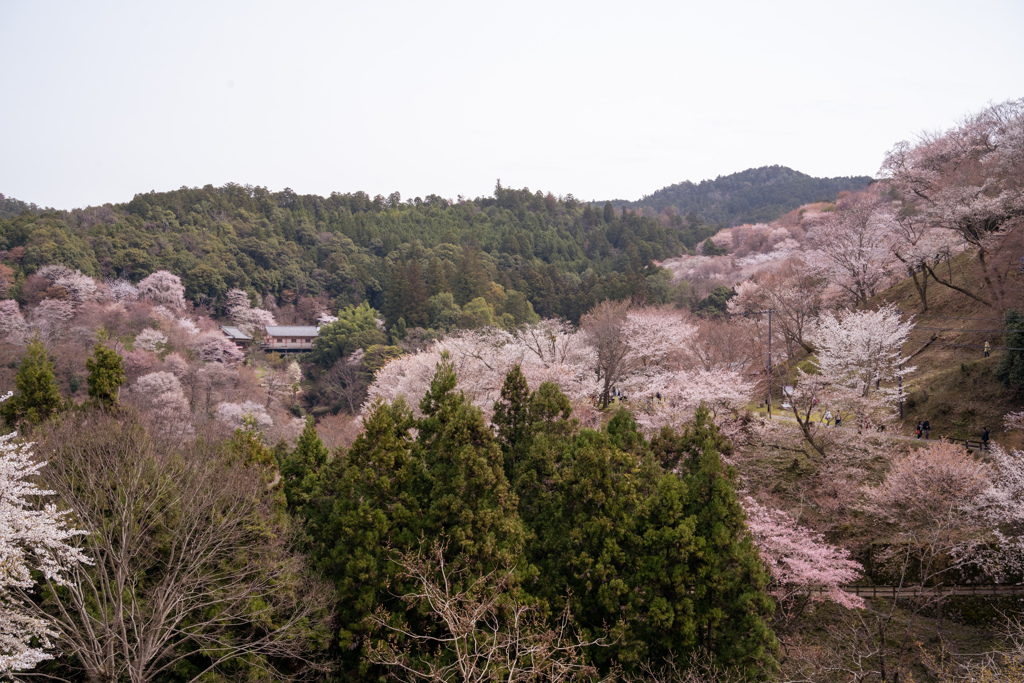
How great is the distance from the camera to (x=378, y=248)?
60.5 m

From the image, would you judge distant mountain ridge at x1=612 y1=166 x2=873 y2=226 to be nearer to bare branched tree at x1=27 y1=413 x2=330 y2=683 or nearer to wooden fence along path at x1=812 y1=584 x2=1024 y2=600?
wooden fence along path at x1=812 y1=584 x2=1024 y2=600

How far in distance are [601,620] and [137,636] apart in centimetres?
648

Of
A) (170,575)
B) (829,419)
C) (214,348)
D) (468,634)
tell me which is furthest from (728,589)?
(214,348)

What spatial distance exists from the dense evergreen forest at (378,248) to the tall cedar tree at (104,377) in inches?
950

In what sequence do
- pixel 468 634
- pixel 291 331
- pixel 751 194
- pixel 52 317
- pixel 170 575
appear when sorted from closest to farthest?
pixel 468 634 < pixel 170 575 < pixel 52 317 < pixel 291 331 < pixel 751 194

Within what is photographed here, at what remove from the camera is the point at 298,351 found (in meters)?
45.1

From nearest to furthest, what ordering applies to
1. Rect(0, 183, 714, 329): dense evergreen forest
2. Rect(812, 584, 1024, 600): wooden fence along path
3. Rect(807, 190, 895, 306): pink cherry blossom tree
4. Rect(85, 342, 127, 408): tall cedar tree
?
Rect(812, 584, 1024, 600): wooden fence along path, Rect(85, 342, 127, 408): tall cedar tree, Rect(807, 190, 895, 306): pink cherry blossom tree, Rect(0, 183, 714, 329): dense evergreen forest

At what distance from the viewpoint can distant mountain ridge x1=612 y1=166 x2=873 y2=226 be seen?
85.4 metres

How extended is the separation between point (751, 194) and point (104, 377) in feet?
325

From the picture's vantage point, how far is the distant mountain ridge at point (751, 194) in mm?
85438

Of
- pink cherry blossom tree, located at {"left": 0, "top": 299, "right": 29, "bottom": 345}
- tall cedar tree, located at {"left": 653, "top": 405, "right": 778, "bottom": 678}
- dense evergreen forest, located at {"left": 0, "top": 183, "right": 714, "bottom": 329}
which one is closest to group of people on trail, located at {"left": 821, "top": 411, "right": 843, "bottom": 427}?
tall cedar tree, located at {"left": 653, "top": 405, "right": 778, "bottom": 678}

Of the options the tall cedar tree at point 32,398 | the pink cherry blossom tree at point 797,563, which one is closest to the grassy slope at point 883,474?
the pink cherry blossom tree at point 797,563

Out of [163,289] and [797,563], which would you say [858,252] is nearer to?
[797,563]

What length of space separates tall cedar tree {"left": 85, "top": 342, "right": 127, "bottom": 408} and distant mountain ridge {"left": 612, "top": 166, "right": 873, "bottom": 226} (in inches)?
3032
